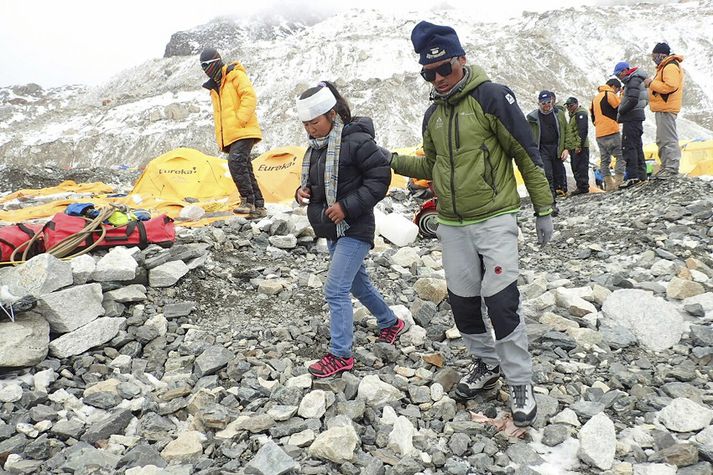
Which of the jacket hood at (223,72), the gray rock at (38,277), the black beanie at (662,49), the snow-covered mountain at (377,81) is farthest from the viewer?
the snow-covered mountain at (377,81)

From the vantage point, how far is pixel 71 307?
417 cm

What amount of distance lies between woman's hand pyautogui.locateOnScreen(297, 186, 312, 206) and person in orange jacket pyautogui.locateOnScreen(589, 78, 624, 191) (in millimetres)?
8636

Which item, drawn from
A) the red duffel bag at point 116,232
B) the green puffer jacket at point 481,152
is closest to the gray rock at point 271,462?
the green puffer jacket at point 481,152

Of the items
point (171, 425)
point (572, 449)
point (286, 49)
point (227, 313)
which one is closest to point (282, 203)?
point (227, 313)

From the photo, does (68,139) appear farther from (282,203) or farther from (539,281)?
(539,281)

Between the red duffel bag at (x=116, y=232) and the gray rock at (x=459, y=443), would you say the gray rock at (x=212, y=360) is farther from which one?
the red duffel bag at (x=116, y=232)

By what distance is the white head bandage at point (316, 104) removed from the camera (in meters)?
3.44

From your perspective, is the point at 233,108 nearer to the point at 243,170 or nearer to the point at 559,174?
the point at 243,170

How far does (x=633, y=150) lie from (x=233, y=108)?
763 centimetres

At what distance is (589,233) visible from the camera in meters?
7.20

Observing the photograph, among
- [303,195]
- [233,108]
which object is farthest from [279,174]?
[303,195]

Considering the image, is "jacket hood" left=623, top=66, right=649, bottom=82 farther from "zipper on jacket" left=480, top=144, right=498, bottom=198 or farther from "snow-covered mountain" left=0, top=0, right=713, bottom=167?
"snow-covered mountain" left=0, top=0, right=713, bottom=167

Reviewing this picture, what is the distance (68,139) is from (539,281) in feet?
245

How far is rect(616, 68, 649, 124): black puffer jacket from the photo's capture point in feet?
29.8
